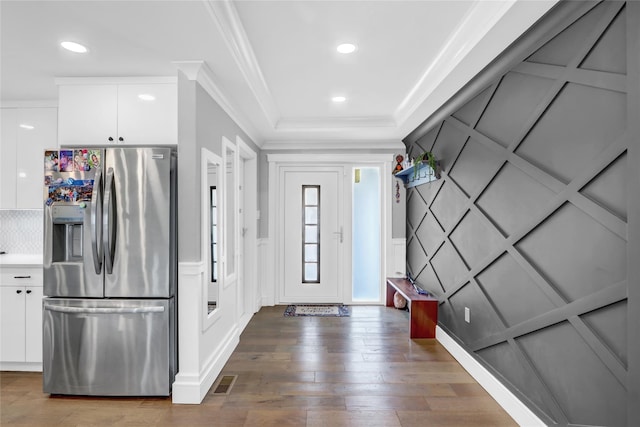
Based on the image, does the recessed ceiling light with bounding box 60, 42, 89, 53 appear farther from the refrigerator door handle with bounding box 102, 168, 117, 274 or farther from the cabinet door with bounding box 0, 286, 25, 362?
the cabinet door with bounding box 0, 286, 25, 362

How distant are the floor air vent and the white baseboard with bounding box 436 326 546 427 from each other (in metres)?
1.95

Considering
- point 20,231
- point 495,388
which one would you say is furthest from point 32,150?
point 495,388

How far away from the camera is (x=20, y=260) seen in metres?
3.04

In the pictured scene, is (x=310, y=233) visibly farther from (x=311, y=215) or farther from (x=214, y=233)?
(x=214, y=233)

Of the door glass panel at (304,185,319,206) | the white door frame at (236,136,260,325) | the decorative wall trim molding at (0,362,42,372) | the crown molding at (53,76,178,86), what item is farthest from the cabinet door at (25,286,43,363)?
the door glass panel at (304,185,319,206)

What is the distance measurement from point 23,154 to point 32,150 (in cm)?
9

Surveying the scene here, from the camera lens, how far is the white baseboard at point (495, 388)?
2074 millimetres

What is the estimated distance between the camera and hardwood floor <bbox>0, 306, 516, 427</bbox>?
224 centimetres

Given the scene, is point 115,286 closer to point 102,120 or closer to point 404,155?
point 102,120

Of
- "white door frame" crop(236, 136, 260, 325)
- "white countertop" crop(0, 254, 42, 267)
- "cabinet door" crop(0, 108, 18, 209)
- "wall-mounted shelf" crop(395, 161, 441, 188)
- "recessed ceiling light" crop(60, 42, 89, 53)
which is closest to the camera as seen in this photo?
"recessed ceiling light" crop(60, 42, 89, 53)

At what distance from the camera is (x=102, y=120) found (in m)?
2.66

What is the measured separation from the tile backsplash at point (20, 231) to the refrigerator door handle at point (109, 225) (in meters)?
1.73

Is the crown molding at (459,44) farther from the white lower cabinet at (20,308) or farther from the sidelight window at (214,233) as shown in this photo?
the white lower cabinet at (20,308)

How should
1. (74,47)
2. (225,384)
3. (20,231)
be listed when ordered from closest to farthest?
(74,47) < (225,384) < (20,231)
